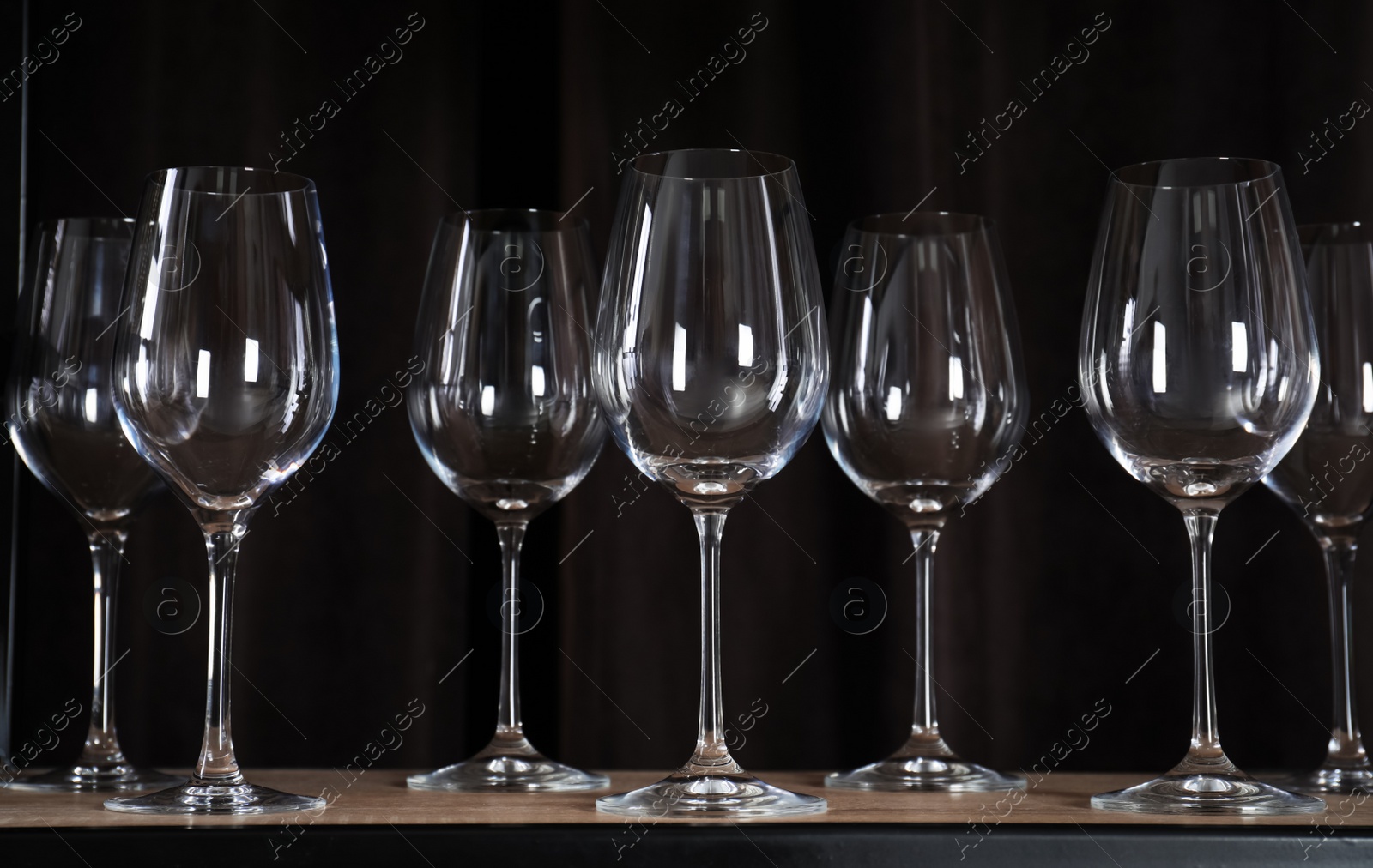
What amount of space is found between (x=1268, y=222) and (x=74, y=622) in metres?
1.14

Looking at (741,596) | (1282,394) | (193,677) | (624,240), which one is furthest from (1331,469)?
(193,677)

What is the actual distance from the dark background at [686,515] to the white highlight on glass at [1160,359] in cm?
71

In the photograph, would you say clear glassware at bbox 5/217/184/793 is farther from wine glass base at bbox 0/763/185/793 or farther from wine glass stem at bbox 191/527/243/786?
wine glass stem at bbox 191/527/243/786

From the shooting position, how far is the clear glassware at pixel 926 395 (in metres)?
0.79

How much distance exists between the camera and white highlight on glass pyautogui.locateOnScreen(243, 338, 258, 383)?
615mm

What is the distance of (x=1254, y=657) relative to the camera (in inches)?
51.7

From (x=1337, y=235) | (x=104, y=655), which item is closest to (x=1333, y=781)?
(x=1337, y=235)

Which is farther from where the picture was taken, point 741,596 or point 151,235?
point 741,596

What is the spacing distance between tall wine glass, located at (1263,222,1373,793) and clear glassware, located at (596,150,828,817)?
1.06 feet

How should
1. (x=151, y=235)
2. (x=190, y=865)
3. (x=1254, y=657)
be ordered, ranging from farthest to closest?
(x=1254, y=657) → (x=151, y=235) → (x=190, y=865)

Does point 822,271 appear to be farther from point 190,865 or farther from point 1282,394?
point 190,865
